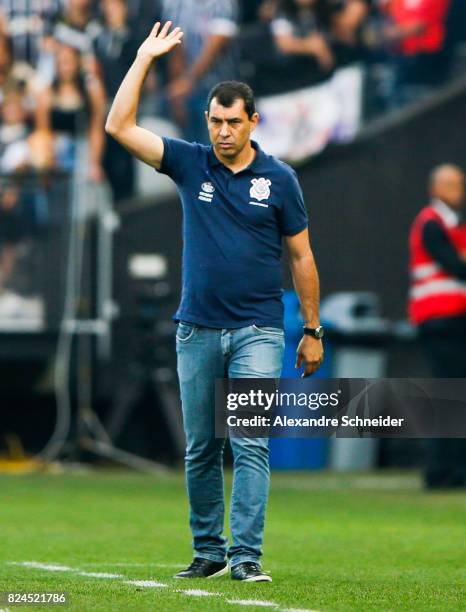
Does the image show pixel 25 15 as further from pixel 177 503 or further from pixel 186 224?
pixel 186 224

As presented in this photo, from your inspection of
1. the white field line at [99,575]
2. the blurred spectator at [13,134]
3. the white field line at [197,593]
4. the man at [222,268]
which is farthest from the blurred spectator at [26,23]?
the white field line at [197,593]

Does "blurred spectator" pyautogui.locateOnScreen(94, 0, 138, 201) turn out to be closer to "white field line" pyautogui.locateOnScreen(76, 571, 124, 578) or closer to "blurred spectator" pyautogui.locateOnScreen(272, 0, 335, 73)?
"blurred spectator" pyautogui.locateOnScreen(272, 0, 335, 73)

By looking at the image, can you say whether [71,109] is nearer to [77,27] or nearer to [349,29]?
[77,27]

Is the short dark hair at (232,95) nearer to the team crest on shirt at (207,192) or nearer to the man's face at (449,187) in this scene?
the team crest on shirt at (207,192)

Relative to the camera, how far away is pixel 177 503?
10984mm

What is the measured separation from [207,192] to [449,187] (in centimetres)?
585

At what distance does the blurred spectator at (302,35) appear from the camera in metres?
14.4

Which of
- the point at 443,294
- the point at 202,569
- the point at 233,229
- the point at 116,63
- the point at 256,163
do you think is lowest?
the point at 202,569

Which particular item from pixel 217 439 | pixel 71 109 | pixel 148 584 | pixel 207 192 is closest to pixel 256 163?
pixel 207 192

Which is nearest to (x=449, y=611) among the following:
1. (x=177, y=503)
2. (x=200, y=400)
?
(x=200, y=400)

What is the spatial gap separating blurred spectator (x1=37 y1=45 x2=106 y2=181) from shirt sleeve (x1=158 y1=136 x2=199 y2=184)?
7.58m

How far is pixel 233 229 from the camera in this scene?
267 inches

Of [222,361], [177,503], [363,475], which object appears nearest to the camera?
[222,361]

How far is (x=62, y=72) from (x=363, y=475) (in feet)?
13.7
